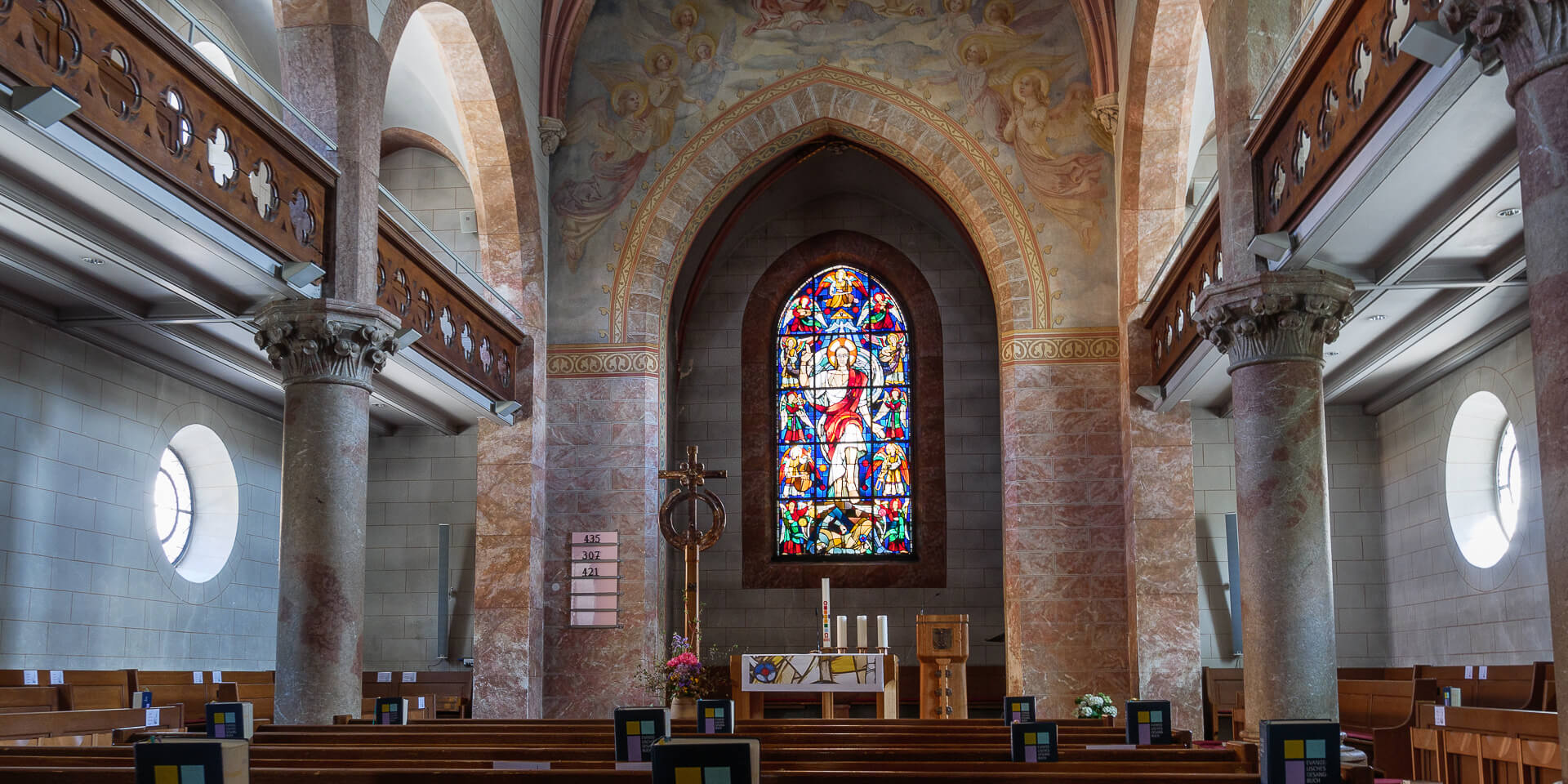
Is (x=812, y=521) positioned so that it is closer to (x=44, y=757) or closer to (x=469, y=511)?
(x=469, y=511)

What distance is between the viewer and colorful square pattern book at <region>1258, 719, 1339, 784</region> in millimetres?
4789

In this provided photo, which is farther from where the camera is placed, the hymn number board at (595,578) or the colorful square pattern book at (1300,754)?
the hymn number board at (595,578)

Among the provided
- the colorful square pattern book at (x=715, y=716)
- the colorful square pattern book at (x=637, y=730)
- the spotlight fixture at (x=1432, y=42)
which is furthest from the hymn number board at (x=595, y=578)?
the spotlight fixture at (x=1432, y=42)

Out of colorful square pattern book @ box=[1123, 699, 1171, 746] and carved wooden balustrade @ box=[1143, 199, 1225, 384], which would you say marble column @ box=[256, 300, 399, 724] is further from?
carved wooden balustrade @ box=[1143, 199, 1225, 384]

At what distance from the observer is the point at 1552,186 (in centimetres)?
538

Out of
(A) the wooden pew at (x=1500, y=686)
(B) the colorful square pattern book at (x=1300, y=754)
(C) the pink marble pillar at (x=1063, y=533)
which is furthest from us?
(C) the pink marble pillar at (x=1063, y=533)

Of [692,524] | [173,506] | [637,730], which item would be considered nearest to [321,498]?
[692,524]

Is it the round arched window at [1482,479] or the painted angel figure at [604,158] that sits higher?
the painted angel figure at [604,158]

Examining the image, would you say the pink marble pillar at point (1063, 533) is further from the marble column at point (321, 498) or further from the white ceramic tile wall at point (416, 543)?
the marble column at point (321, 498)

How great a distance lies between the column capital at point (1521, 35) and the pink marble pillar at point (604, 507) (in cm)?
1131

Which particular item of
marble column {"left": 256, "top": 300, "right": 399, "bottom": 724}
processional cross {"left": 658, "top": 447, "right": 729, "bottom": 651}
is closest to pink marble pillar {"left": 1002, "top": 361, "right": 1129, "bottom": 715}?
processional cross {"left": 658, "top": 447, "right": 729, "bottom": 651}

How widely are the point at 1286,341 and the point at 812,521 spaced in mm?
11283

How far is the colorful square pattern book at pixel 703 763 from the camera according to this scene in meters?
3.92

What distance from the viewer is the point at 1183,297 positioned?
1342 centimetres
